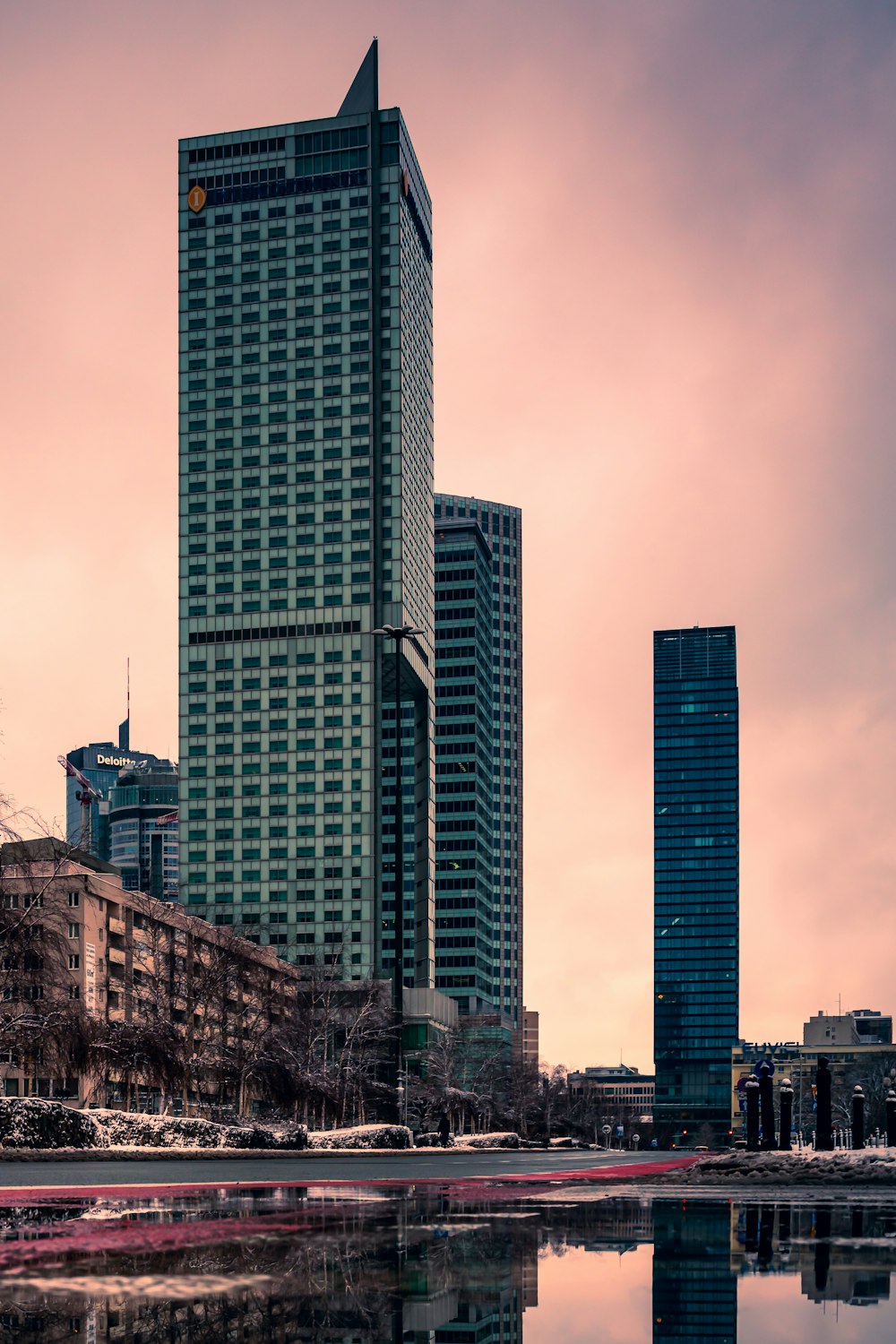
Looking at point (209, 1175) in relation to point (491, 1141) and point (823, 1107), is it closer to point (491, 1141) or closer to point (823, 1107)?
point (823, 1107)

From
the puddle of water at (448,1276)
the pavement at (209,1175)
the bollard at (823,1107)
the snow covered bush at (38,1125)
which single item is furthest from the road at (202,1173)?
the puddle of water at (448,1276)

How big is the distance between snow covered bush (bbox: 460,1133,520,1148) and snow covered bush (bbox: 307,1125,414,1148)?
27.8 metres

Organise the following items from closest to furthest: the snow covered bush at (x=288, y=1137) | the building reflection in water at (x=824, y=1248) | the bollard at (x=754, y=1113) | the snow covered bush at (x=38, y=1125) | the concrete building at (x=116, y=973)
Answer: the building reflection in water at (x=824, y=1248), the snow covered bush at (x=38, y=1125), the snow covered bush at (x=288, y=1137), the bollard at (x=754, y=1113), the concrete building at (x=116, y=973)

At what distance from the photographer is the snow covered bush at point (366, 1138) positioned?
163 feet

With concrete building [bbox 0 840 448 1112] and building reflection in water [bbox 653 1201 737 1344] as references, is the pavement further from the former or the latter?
concrete building [bbox 0 840 448 1112]

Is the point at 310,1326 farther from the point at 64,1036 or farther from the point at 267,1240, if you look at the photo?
the point at 64,1036

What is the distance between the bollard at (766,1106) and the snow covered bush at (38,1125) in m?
18.7

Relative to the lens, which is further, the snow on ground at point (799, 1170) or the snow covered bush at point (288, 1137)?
the snow covered bush at point (288, 1137)

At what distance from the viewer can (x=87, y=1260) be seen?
34.8 feet

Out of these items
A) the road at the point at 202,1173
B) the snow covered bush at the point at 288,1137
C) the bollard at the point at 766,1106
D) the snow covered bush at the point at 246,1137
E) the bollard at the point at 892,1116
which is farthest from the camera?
the snow covered bush at the point at 288,1137

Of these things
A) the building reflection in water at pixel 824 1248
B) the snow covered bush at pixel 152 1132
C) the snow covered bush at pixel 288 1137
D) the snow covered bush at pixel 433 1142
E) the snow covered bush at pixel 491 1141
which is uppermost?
the building reflection in water at pixel 824 1248

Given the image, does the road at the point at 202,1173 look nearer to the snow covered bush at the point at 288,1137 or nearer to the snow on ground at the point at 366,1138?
the snow covered bush at the point at 288,1137

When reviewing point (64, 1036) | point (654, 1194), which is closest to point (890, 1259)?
point (654, 1194)

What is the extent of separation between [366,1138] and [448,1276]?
42.2 meters
